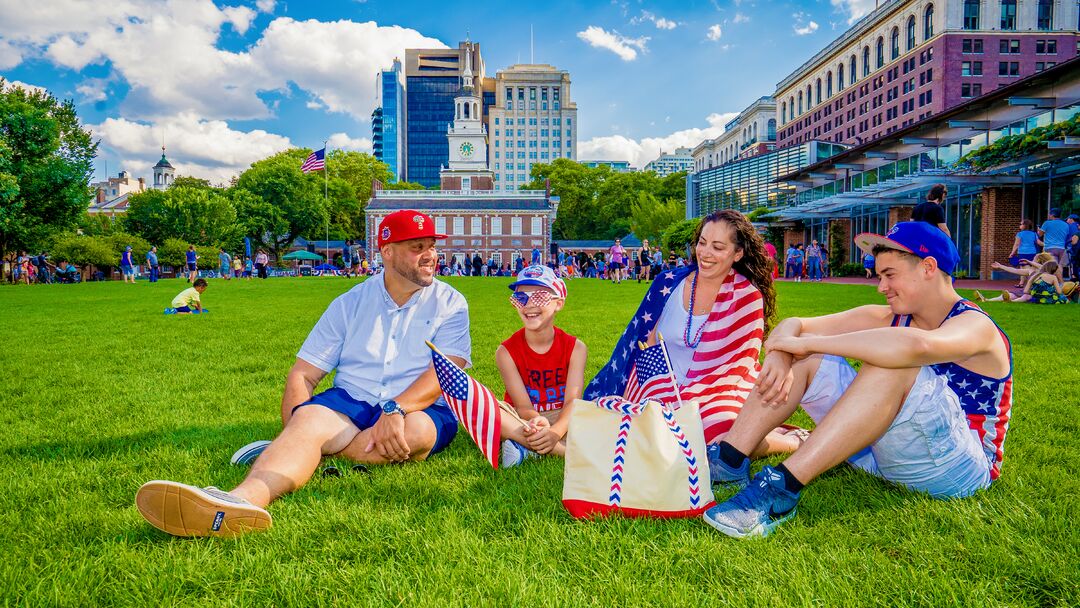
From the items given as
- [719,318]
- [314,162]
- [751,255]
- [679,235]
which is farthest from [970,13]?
[719,318]

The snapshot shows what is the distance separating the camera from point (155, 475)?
3240 millimetres

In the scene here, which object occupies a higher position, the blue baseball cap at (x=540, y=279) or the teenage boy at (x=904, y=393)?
the blue baseball cap at (x=540, y=279)

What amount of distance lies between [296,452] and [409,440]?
594 millimetres

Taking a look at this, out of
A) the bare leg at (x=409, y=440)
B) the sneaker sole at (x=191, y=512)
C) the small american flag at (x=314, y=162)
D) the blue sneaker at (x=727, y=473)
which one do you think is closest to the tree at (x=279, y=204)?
the small american flag at (x=314, y=162)

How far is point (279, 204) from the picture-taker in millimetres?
56969

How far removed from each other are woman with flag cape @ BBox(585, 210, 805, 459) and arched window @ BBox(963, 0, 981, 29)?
6317cm

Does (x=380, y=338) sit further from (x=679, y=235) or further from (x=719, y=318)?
(x=679, y=235)

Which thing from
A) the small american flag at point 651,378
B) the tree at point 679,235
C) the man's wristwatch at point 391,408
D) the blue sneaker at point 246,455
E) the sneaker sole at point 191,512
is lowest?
the blue sneaker at point 246,455

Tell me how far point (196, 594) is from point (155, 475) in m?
1.42

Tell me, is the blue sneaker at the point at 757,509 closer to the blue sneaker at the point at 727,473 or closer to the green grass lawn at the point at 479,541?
the green grass lawn at the point at 479,541

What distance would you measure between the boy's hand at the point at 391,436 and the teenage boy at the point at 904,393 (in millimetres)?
1453

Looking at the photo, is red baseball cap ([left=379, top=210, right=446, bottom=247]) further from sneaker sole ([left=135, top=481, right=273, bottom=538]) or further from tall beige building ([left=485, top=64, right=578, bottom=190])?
tall beige building ([left=485, top=64, right=578, bottom=190])

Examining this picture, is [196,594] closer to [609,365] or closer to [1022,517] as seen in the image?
[609,365]

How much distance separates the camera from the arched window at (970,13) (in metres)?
52.8
